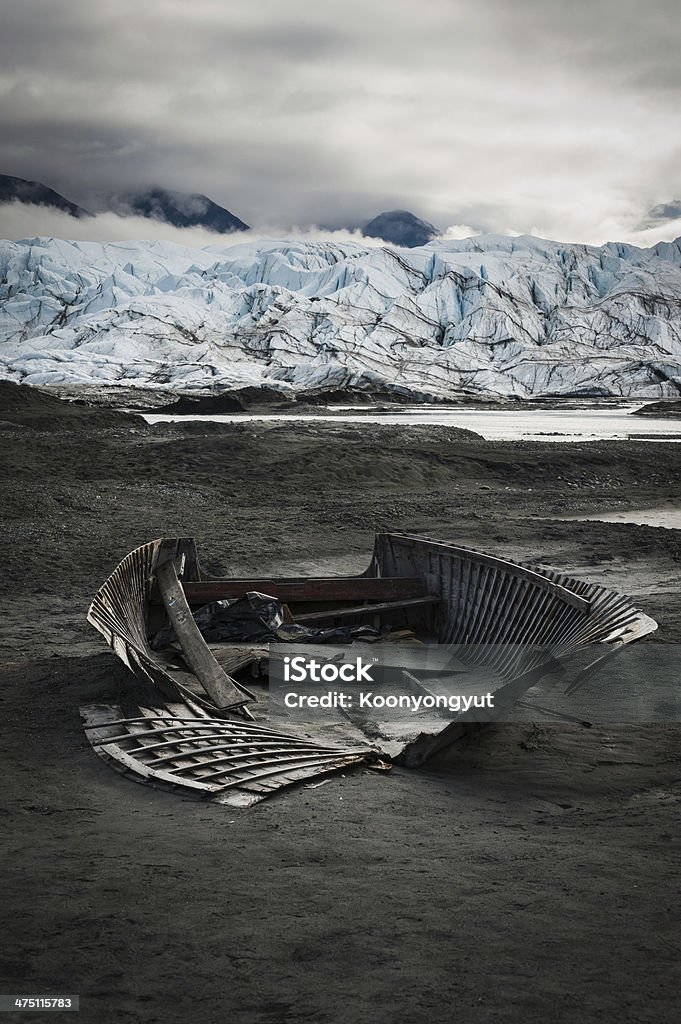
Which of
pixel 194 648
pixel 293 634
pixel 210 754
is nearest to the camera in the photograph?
pixel 210 754

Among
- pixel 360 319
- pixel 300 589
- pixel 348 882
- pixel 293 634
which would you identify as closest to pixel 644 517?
pixel 300 589

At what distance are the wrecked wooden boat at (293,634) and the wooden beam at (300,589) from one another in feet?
0.04

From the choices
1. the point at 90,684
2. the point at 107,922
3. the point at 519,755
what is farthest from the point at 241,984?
the point at 90,684

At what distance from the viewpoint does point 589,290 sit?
13175 cm

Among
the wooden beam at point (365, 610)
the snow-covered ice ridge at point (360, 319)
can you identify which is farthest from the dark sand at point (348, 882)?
the snow-covered ice ridge at point (360, 319)

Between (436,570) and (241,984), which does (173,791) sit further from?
(436,570)

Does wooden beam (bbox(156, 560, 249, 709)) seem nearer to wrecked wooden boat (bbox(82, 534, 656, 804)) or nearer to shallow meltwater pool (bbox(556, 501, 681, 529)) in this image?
wrecked wooden boat (bbox(82, 534, 656, 804))

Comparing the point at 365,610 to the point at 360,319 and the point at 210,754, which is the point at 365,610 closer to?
the point at 210,754

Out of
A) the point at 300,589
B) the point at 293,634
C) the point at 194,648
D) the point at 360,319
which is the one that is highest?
the point at 360,319

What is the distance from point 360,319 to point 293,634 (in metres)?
116

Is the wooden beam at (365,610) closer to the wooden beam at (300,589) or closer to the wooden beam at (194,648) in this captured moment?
the wooden beam at (300,589)

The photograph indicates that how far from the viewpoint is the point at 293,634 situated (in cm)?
891

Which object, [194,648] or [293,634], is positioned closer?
[194,648]

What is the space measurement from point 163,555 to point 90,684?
269 cm
